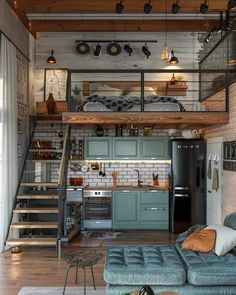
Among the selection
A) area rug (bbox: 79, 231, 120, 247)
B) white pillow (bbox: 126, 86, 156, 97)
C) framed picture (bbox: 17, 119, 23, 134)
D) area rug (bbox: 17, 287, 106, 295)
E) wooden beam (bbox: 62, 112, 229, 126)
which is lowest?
area rug (bbox: 79, 231, 120, 247)

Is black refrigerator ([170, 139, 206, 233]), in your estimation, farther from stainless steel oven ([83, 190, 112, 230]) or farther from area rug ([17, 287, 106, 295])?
area rug ([17, 287, 106, 295])

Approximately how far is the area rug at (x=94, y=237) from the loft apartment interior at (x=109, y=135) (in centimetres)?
2

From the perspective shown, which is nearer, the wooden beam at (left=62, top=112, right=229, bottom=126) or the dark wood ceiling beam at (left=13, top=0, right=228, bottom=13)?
the wooden beam at (left=62, top=112, right=229, bottom=126)

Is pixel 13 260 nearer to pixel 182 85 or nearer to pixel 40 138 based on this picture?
pixel 40 138

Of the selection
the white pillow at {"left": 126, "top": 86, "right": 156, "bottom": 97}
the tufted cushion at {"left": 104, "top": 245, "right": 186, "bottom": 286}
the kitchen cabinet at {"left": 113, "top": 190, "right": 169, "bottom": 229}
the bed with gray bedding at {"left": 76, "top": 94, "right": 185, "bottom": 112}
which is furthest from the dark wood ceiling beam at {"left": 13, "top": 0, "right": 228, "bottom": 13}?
the tufted cushion at {"left": 104, "top": 245, "right": 186, "bottom": 286}

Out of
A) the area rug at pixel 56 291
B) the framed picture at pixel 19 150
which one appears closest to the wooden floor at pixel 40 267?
the area rug at pixel 56 291

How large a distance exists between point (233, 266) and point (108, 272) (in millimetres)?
1278

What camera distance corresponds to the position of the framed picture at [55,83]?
29.9 feet

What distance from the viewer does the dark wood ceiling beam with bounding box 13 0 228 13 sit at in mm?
7039

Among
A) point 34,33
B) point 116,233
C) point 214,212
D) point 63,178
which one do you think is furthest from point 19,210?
point 34,33

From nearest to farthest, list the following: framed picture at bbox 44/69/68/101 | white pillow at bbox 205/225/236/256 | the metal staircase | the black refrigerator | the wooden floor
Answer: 1. white pillow at bbox 205/225/236/256
2. the wooden floor
3. the metal staircase
4. the black refrigerator
5. framed picture at bbox 44/69/68/101

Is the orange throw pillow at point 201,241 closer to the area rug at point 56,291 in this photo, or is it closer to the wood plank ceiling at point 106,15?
the area rug at point 56,291

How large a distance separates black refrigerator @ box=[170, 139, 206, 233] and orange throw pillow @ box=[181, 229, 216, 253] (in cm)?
338

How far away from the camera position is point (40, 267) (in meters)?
5.45
